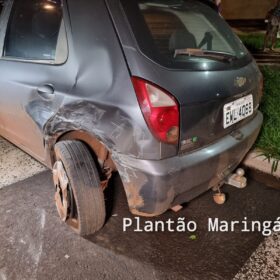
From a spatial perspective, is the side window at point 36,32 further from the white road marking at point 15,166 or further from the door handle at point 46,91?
the white road marking at point 15,166

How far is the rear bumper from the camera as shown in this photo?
1.75 metres

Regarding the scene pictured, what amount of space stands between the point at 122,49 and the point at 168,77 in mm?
302

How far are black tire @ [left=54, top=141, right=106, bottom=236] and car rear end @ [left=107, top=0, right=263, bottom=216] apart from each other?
12.6 inches

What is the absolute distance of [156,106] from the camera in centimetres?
168

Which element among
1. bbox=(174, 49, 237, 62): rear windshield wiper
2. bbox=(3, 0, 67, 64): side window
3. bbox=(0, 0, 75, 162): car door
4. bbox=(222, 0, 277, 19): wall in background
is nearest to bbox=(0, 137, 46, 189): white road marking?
bbox=(0, 0, 75, 162): car door

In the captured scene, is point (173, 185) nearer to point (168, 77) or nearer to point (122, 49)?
point (168, 77)

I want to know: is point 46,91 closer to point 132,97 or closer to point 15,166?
point 132,97

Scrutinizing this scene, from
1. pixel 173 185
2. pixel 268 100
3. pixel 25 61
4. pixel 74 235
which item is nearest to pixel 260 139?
pixel 268 100

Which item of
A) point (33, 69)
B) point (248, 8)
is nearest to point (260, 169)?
point (33, 69)

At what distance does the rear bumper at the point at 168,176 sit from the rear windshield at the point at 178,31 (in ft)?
1.82

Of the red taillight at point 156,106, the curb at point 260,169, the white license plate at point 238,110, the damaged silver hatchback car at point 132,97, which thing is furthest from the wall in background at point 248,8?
the red taillight at point 156,106

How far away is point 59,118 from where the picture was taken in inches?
80.9

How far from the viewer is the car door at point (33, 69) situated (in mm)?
2037

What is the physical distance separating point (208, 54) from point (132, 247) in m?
1.45
